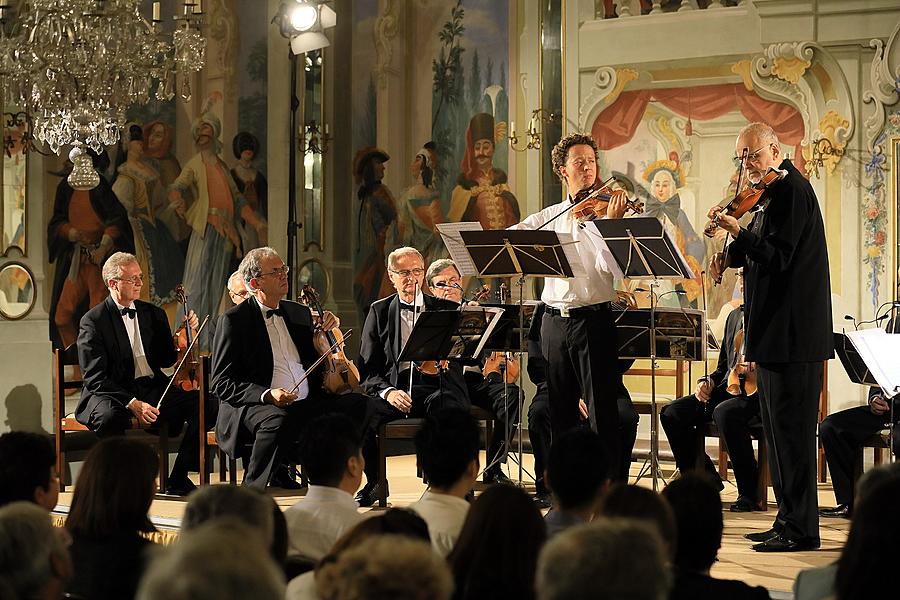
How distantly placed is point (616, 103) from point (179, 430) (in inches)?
173

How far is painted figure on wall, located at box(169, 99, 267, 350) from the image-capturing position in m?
9.73

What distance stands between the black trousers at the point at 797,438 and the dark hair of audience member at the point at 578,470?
188cm

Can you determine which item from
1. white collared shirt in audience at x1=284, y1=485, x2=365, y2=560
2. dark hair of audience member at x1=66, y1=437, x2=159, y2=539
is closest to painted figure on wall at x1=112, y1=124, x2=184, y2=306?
white collared shirt in audience at x1=284, y1=485, x2=365, y2=560

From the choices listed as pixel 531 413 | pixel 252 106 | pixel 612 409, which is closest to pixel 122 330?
pixel 531 413

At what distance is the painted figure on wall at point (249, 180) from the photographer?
10.1 metres

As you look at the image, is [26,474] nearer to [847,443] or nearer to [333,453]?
[333,453]

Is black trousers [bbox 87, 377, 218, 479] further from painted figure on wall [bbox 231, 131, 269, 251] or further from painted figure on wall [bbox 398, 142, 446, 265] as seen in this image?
painted figure on wall [bbox 398, 142, 446, 265]

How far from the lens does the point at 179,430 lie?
278 inches

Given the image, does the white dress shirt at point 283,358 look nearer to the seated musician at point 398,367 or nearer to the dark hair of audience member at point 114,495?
the seated musician at point 398,367

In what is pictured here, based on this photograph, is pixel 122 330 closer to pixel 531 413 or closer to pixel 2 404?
pixel 2 404

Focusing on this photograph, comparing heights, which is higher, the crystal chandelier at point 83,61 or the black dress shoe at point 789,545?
the crystal chandelier at point 83,61

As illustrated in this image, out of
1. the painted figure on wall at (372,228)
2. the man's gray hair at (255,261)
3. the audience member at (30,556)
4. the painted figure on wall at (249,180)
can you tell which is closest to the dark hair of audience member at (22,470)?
the audience member at (30,556)

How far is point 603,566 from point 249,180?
8.67 metres

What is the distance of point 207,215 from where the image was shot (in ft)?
32.3
